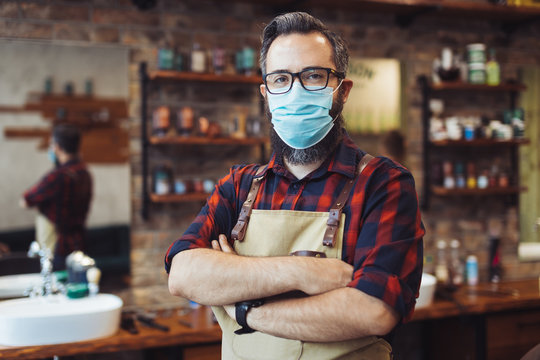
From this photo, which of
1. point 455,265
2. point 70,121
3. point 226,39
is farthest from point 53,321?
point 455,265

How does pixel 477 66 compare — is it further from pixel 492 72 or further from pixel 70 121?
pixel 70 121

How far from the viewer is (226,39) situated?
320 centimetres

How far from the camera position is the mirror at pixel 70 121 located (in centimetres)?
281

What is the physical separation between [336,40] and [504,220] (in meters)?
2.79

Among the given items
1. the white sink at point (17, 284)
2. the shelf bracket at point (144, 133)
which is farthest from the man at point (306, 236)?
the white sink at point (17, 284)

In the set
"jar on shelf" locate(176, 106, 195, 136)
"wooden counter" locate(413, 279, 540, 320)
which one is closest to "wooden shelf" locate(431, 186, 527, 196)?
"wooden counter" locate(413, 279, 540, 320)

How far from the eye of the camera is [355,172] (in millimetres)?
1497

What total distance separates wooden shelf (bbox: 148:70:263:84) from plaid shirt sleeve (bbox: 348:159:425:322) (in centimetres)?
174

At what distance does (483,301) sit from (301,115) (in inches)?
84.8

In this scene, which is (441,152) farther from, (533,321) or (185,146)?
(185,146)

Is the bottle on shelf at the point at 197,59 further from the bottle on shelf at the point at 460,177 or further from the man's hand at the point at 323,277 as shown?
the man's hand at the point at 323,277

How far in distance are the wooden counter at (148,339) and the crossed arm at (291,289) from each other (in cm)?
117

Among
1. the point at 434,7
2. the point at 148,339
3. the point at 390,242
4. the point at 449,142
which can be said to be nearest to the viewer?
the point at 390,242

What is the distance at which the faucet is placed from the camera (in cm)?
276
